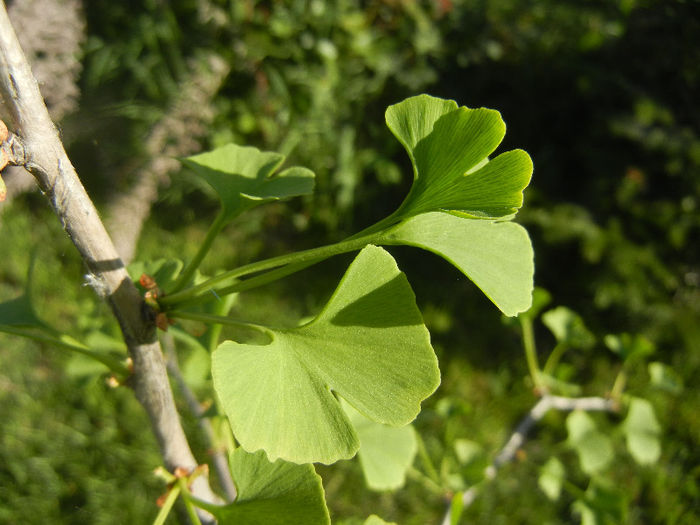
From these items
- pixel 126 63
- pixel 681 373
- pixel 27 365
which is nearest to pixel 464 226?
pixel 27 365

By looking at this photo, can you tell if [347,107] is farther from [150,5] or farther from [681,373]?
[681,373]

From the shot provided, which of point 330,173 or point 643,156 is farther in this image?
point 330,173

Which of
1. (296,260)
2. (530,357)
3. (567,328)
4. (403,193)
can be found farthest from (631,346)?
(403,193)

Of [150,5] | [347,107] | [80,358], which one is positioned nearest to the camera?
[80,358]

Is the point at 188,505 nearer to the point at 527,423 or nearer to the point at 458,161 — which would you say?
the point at 458,161

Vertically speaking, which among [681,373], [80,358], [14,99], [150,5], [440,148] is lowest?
[681,373]

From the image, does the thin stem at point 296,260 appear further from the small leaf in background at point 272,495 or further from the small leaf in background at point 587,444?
the small leaf in background at point 587,444

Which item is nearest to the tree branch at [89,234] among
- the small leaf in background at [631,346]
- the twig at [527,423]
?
the twig at [527,423]
